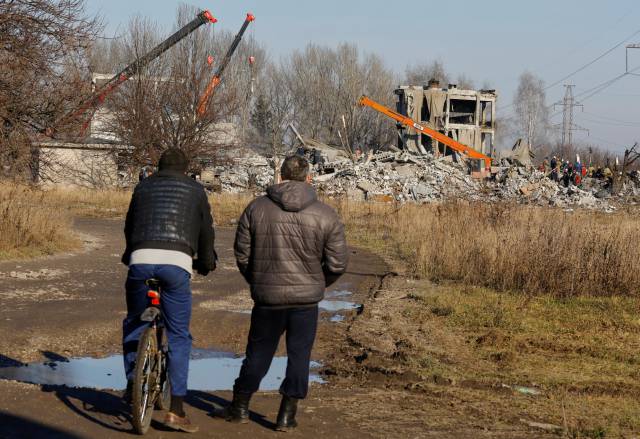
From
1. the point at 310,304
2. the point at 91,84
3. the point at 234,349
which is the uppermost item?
the point at 91,84

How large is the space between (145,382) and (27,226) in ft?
46.4

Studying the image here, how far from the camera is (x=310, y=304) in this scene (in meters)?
7.01

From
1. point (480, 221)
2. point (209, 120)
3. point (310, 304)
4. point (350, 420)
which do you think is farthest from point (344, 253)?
point (209, 120)

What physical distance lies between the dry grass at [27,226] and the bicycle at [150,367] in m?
11.9

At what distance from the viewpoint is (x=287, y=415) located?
22.9 feet

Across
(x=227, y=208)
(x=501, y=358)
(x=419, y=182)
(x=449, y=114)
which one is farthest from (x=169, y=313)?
(x=449, y=114)

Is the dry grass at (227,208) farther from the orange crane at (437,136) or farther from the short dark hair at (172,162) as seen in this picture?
the short dark hair at (172,162)

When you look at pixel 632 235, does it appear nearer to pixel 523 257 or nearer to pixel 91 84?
pixel 523 257

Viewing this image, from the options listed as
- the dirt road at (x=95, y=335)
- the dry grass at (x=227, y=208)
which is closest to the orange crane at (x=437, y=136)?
the dry grass at (x=227, y=208)

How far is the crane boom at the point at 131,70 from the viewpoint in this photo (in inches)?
804

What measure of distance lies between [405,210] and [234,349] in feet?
77.8

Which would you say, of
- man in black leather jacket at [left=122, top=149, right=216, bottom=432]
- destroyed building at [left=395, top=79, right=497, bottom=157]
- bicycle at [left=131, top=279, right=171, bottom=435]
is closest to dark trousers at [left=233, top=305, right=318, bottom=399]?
man in black leather jacket at [left=122, top=149, right=216, bottom=432]

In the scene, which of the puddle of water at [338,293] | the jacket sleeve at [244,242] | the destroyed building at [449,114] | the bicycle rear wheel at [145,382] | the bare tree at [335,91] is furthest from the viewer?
the bare tree at [335,91]

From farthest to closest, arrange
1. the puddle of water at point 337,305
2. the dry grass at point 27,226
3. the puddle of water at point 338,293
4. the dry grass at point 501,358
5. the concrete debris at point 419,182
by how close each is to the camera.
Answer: the concrete debris at point 419,182, the dry grass at point 27,226, the puddle of water at point 338,293, the puddle of water at point 337,305, the dry grass at point 501,358
